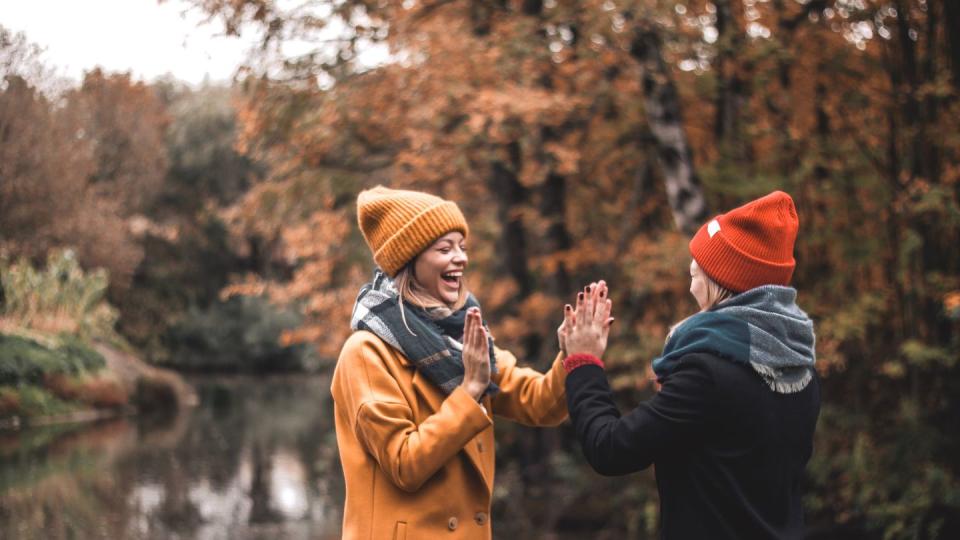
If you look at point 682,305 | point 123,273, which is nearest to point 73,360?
point 123,273

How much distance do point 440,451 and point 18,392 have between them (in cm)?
1162

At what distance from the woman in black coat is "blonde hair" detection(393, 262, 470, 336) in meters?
0.46

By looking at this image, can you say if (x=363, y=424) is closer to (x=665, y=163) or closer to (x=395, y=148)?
(x=665, y=163)

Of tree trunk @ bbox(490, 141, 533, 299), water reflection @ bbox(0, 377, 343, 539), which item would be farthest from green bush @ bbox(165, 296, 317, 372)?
tree trunk @ bbox(490, 141, 533, 299)

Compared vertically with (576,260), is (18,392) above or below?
below

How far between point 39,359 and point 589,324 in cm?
1210

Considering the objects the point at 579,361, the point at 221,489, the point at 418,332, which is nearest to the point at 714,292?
the point at 579,361

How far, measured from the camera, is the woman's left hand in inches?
96.3

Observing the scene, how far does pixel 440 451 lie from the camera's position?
229cm

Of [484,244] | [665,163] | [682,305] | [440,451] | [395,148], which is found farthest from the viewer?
[484,244]

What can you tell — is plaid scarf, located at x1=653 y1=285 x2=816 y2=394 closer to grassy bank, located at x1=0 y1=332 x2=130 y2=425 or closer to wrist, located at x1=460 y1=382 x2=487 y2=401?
wrist, located at x1=460 y1=382 x2=487 y2=401

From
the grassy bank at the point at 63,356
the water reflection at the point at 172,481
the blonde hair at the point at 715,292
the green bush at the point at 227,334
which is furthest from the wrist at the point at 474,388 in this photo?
the green bush at the point at 227,334

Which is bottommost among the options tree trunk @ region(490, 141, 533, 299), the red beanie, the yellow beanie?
tree trunk @ region(490, 141, 533, 299)

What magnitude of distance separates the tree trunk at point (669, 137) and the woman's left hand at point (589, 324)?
16.3 feet
